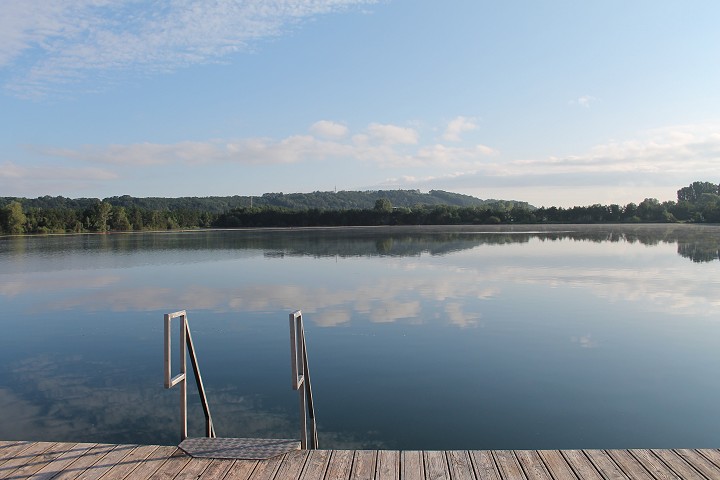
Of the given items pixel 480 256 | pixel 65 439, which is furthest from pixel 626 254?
pixel 65 439

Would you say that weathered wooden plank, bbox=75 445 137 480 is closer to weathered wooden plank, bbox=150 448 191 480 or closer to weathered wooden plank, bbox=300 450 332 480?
weathered wooden plank, bbox=150 448 191 480

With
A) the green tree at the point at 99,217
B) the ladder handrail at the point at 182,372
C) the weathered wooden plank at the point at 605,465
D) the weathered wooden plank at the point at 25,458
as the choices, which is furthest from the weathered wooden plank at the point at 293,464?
the green tree at the point at 99,217

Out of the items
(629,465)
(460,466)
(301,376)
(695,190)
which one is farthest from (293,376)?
(695,190)

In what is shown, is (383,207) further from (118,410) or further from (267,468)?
(267,468)

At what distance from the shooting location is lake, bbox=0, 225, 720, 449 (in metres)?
6.66

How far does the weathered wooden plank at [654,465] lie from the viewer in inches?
180

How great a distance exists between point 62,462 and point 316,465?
7.67 ft

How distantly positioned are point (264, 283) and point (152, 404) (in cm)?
1266

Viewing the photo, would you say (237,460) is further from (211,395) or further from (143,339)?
(143,339)

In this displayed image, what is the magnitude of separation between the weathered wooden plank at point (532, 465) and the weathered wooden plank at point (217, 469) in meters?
2.60

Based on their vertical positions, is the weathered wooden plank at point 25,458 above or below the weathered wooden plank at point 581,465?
below

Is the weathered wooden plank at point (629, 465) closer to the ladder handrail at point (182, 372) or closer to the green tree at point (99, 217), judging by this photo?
the ladder handrail at point (182, 372)

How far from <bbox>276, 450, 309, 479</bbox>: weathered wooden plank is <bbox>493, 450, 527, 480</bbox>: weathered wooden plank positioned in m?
1.74

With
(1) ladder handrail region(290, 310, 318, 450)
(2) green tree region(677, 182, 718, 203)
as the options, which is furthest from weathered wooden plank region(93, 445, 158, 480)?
(2) green tree region(677, 182, 718, 203)
